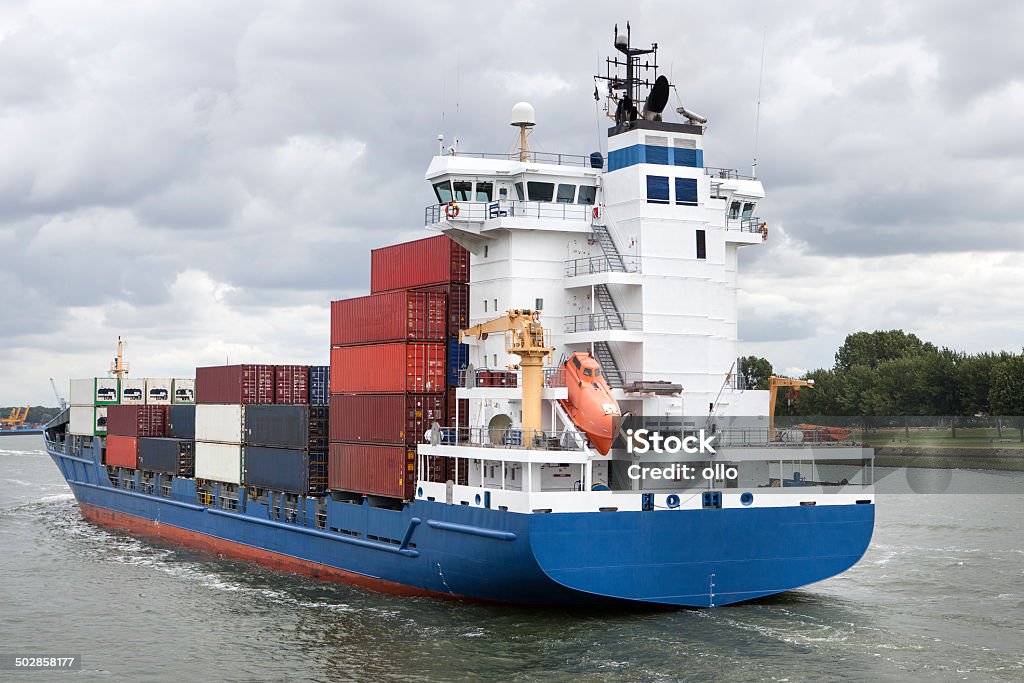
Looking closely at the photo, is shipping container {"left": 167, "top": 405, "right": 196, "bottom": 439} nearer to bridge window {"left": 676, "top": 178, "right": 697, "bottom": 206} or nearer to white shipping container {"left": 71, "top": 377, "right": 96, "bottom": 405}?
white shipping container {"left": 71, "top": 377, "right": 96, "bottom": 405}

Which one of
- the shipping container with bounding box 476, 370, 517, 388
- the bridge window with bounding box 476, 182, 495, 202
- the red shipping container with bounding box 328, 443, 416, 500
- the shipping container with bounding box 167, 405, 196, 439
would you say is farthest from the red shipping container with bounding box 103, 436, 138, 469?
the bridge window with bounding box 476, 182, 495, 202

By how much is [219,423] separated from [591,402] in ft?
65.1

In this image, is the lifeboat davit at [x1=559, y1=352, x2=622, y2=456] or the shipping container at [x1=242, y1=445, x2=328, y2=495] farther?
the shipping container at [x1=242, y1=445, x2=328, y2=495]

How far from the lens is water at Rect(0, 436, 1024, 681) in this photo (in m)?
22.6

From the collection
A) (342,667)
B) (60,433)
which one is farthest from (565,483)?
(60,433)

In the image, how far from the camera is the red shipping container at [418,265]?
32781 mm

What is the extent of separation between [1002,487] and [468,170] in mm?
43366

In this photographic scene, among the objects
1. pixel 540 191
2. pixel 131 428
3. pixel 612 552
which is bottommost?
pixel 612 552

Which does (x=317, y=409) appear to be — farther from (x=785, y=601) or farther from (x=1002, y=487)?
(x=1002, y=487)

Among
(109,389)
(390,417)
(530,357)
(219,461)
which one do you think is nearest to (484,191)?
(530,357)

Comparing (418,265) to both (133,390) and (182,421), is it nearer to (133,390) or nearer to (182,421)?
(182,421)

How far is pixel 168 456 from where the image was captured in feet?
151

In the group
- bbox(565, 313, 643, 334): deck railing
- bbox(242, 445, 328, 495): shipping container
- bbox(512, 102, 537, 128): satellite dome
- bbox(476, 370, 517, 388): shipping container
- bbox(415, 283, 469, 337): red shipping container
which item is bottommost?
bbox(242, 445, 328, 495): shipping container

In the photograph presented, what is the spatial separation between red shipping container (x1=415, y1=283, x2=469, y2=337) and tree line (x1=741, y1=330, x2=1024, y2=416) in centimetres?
5495
